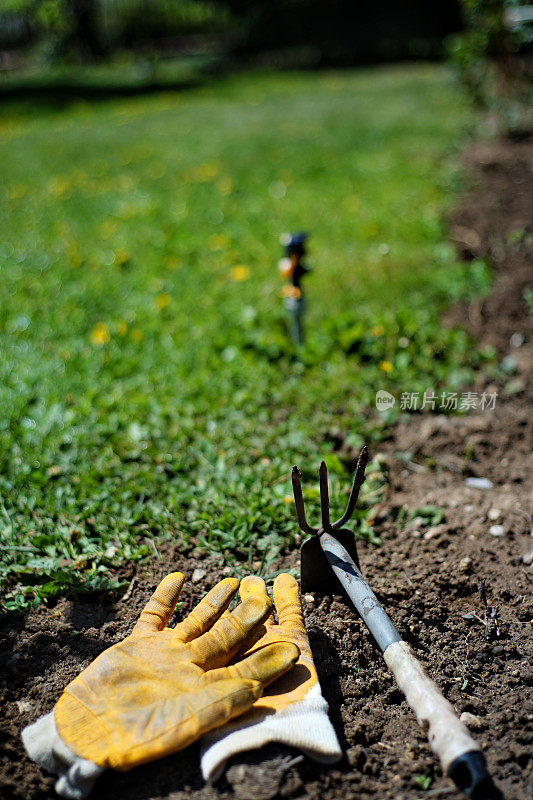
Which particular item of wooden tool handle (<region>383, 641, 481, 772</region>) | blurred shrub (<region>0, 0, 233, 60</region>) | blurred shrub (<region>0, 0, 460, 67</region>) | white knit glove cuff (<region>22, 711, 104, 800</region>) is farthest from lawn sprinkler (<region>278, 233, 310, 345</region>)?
blurred shrub (<region>0, 0, 233, 60</region>)

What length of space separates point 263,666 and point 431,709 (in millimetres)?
465

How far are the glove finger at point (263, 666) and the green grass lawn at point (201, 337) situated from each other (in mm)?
611

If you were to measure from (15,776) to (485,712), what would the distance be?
4.40 ft

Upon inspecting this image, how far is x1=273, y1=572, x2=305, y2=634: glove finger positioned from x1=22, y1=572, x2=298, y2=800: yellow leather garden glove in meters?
0.11

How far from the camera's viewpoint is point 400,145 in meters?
7.73

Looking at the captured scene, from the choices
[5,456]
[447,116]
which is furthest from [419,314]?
[447,116]

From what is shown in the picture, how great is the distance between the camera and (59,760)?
164 cm

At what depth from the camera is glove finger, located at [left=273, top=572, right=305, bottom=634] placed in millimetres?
2010

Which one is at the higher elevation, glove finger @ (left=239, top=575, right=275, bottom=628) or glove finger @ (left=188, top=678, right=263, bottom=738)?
glove finger @ (left=188, top=678, right=263, bottom=738)

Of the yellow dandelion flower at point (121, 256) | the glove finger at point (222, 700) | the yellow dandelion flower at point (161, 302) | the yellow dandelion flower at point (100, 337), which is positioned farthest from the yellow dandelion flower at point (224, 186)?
the glove finger at point (222, 700)

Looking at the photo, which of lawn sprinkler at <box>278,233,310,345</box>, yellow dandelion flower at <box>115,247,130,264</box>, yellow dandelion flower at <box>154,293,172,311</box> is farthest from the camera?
yellow dandelion flower at <box>115,247,130,264</box>

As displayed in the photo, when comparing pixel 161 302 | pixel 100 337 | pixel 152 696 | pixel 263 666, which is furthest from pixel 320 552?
pixel 161 302

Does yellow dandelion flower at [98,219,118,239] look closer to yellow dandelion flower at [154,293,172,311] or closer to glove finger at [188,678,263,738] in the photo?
yellow dandelion flower at [154,293,172,311]

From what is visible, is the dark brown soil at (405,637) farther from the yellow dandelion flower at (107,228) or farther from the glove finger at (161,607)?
the yellow dandelion flower at (107,228)
